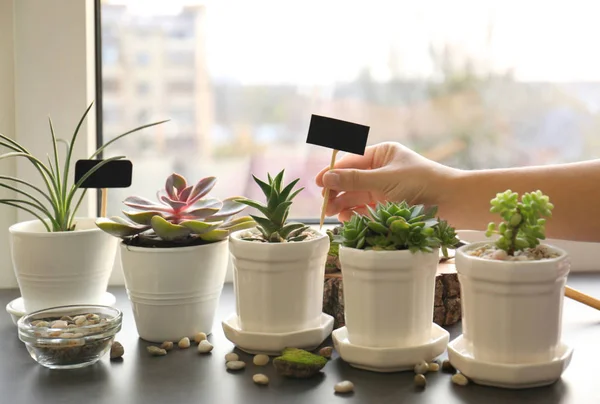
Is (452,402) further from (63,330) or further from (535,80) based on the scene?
(535,80)

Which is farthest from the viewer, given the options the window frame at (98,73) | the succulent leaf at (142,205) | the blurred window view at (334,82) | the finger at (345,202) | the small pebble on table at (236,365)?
the blurred window view at (334,82)

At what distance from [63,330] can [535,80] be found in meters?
1.19

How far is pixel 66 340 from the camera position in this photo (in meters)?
0.89

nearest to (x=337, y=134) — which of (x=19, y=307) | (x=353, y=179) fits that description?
(x=353, y=179)

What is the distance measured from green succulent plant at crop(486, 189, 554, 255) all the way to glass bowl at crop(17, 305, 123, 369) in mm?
484

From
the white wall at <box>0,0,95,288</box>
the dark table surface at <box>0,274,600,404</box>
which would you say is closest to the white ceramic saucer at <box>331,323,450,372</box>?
the dark table surface at <box>0,274,600,404</box>

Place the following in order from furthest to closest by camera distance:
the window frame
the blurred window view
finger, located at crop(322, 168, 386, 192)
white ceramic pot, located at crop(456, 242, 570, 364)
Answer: the blurred window view < the window frame < finger, located at crop(322, 168, 386, 192) < white ceramic pot, located at crop(456, 242, 570, 364)

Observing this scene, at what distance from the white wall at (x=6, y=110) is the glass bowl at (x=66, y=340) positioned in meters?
0.50

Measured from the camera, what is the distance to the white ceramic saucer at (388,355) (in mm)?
884

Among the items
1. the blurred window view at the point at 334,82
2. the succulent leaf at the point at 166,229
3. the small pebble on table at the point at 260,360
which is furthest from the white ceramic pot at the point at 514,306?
the blurred window view at the point at 334,82

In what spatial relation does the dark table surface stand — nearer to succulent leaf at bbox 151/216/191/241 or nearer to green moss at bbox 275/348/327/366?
green moss at bbox 275/348/327/366

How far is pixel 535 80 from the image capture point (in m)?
1.66

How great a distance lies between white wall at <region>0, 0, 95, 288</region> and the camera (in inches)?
53.9

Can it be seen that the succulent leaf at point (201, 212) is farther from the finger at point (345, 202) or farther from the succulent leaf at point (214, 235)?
the finger at point (345, 202)
